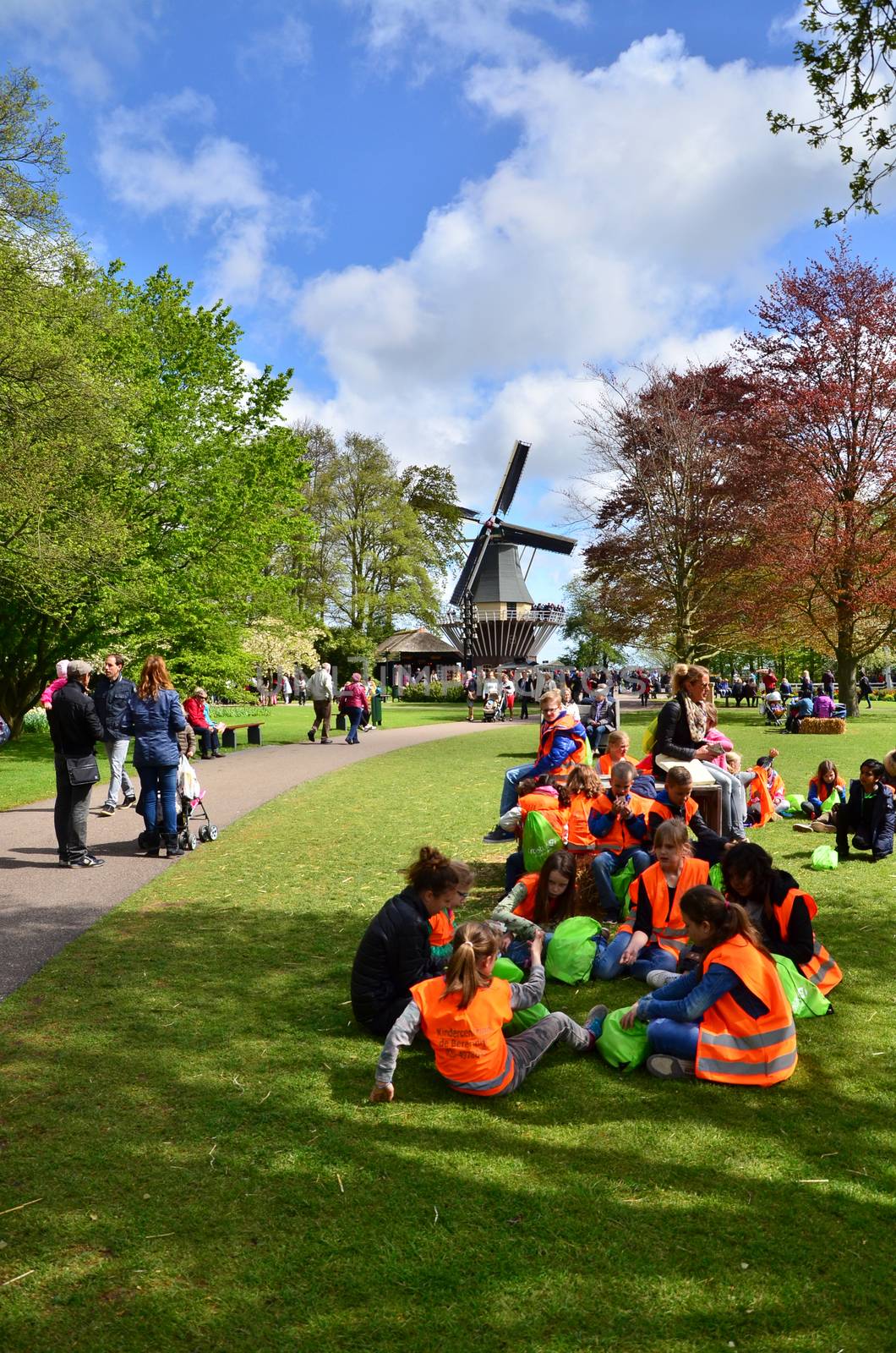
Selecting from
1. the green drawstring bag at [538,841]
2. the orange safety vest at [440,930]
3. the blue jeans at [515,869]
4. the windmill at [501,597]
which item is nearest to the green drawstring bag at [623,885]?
the green drawstring bag at [538,841]

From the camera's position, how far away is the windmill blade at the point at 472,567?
61.6 meters

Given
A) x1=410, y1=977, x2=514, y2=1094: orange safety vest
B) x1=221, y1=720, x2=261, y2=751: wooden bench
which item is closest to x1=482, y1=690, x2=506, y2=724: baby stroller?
x1=221, y1=720, x2=261, y2=751: wooden bench

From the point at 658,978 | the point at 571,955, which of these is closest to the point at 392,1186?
the point at 658,978

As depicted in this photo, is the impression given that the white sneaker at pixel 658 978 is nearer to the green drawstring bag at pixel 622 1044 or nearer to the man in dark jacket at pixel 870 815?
the green drawstring bag at pixel 622 1044

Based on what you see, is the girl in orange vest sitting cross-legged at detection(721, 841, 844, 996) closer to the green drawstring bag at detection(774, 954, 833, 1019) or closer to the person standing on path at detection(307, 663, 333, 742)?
the green drawstring bag at detection(774, 954, 833, 1019)

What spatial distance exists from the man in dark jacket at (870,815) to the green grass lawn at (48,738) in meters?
11.1

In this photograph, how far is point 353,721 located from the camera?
78.2 feet

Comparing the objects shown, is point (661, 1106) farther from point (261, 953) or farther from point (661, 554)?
point (661, 554)

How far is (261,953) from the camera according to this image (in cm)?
659

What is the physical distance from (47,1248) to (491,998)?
2.10 metres

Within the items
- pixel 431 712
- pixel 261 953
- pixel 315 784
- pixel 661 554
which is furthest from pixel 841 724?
pixel 261 953

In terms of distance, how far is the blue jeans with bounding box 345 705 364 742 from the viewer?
Result: 23.8 meters

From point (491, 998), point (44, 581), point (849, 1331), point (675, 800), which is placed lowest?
point (849, 1331)

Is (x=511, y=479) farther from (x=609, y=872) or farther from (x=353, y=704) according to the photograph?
(x=609, y=872)
